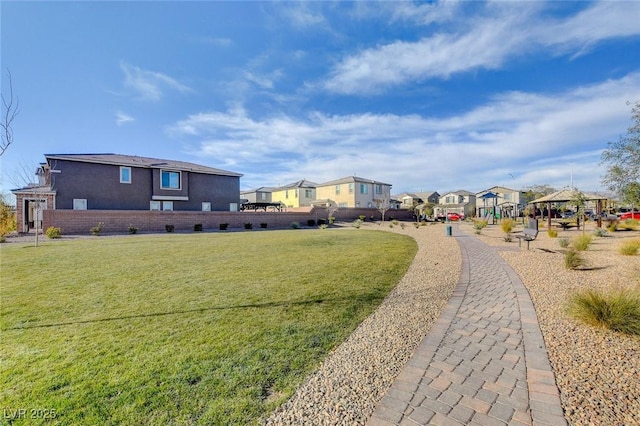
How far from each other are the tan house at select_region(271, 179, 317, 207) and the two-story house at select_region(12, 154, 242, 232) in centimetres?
2008

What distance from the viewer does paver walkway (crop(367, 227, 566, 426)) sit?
96.3 inches

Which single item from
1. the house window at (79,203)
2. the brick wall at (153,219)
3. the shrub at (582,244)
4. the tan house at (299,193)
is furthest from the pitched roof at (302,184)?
the shrub at (582,244)

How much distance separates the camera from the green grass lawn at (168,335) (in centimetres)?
258

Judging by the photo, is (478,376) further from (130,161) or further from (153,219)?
(130,161)

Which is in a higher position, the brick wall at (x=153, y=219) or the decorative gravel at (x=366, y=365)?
the brick wall at (x=153, y=219)

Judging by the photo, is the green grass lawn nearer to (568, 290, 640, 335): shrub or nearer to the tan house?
(568, 290, 640, 335): shrub

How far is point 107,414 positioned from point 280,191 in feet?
185

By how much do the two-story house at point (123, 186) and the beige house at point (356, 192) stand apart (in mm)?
21081

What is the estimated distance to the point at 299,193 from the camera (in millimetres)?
Result: 53875

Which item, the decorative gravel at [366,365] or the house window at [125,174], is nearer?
the decorative gravel at [366,365]

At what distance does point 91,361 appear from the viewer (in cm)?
324

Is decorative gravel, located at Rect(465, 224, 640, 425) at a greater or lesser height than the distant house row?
lesser

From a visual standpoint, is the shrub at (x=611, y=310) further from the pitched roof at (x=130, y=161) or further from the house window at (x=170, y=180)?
the house window at (x=170, y=180)

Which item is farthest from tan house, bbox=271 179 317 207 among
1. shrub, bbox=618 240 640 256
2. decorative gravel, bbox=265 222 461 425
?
decorative gravel, bbox=265 222 461 425
